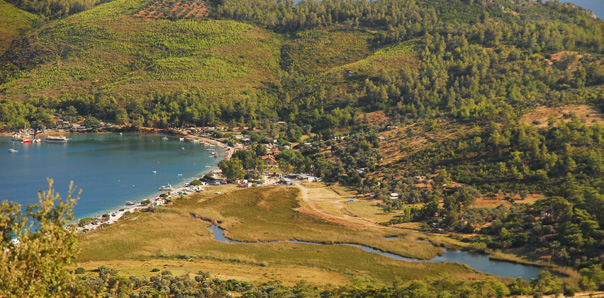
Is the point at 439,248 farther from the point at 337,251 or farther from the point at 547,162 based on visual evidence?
the point at 547,162

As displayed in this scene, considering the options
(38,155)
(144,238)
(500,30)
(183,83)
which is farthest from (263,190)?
(500,30)

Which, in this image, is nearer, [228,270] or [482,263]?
[228,270]

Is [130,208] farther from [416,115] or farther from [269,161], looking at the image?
[416,115]

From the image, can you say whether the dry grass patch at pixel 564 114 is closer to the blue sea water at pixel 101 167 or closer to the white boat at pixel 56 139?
the blue sea water at pixel 101 167

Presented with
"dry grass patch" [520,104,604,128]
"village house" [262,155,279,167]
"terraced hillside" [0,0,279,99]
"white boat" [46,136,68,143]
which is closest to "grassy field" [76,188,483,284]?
"village house" [262,155,279,167]

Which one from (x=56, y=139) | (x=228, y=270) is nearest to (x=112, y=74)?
(x=56, y=139)

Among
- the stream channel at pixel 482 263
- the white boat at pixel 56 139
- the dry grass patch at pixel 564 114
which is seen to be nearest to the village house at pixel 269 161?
the stream channel at pixel 482 263
